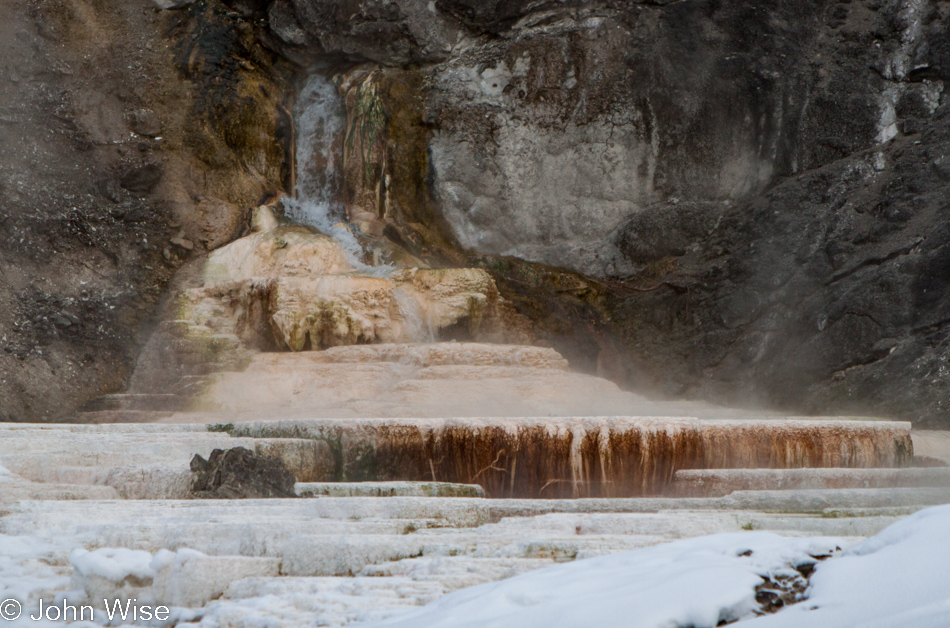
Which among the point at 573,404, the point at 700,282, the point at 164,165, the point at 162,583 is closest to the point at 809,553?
the point at 162,583

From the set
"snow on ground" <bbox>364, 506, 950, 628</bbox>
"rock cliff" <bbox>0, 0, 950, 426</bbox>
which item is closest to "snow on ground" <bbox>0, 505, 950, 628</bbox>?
"snow on ground" <bbox>364, 506, 950, 628</bbox>

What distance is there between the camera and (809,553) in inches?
85.7

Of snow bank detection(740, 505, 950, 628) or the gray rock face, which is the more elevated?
the gray rock face

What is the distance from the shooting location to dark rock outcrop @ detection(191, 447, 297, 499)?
13.8ft

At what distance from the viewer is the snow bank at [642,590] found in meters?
1.90

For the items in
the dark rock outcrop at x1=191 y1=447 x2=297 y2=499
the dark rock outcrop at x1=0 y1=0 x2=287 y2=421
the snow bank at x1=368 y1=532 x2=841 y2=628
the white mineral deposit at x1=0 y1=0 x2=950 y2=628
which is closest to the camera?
the snow bank at x1=368 y1=532 x2=841 y2=628

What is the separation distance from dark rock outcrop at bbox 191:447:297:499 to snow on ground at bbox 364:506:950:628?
209cm

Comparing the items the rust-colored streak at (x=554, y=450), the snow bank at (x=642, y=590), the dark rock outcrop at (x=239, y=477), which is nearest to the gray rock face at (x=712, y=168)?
the rust-colored streak at (x=554, y=450)

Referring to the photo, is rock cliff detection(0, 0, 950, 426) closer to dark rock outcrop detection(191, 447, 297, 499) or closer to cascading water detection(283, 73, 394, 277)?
cascading water detection(283, 73, 394, 277)

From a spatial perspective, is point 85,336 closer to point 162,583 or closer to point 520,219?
point 520,219

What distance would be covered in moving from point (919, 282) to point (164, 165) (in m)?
10.8

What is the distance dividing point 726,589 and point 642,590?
20 cm

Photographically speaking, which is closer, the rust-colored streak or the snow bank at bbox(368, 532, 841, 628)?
the snow bank at bbox(368, 532, 841, 628)

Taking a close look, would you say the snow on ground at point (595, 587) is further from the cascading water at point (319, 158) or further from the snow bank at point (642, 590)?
the cascading water at point (319, 158)
